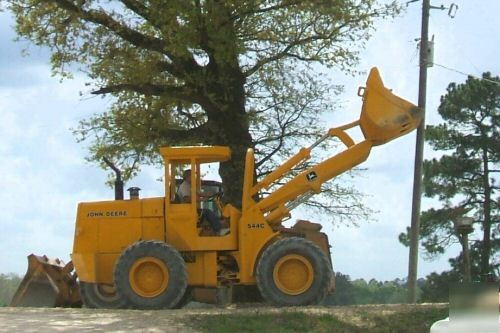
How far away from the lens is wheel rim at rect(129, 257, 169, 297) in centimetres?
1530

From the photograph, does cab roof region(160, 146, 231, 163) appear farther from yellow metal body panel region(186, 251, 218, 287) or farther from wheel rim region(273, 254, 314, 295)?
wheel rim region(273, 254, 314, 295)

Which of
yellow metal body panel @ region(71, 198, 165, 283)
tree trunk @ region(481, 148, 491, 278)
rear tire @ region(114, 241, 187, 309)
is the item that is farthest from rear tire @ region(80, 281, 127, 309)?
tree trunk @ region(481, 148, 491, 278)

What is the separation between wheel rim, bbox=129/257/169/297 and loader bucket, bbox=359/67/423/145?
4.64m

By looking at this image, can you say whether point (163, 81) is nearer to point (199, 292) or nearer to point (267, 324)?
point (199, 292)

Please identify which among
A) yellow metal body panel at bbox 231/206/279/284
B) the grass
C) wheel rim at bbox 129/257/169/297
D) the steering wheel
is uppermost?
the steering wheel

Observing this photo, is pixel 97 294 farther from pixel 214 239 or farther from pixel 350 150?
pixel 350 150

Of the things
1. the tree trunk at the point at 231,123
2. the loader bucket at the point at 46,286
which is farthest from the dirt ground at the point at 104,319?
the tree trunk at the point at 231,123

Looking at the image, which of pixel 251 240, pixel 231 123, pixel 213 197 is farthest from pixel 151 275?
pixel 231 123

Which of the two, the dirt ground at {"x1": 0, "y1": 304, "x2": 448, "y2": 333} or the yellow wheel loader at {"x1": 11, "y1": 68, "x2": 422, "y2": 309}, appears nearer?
the dirt ground at {"x1": 0, "y1": 304, "x2": 448, "y2": 333}

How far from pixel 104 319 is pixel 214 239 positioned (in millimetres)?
3287

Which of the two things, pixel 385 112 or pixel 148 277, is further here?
pixel 385 112

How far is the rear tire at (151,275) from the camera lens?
15188 millimetres

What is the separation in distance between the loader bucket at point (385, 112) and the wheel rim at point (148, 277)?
183 inches

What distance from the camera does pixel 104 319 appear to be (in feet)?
43.0
